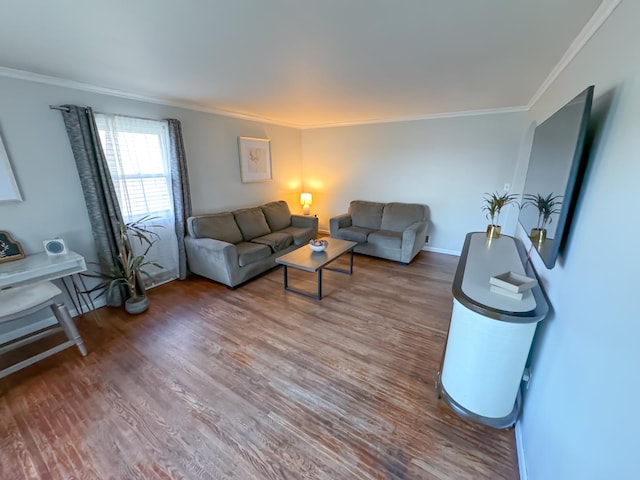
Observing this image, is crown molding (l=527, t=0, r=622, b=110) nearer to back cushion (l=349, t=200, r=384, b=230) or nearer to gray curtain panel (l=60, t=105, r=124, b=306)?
back cushion (l=349, t=200, r=384, b=230)

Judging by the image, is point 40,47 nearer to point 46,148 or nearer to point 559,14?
point 46,148

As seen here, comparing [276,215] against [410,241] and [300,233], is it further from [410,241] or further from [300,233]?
[410,241]

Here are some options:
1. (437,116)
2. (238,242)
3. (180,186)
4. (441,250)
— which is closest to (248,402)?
(238,242)

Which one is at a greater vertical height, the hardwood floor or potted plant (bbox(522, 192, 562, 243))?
potted plant (bbox(522, 192, 562, 243))

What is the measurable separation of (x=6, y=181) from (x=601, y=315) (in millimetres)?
3936

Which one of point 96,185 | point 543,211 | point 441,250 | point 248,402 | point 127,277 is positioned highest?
point 96,185

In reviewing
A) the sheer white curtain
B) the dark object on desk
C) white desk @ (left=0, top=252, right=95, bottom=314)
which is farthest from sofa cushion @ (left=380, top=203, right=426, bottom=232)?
the dark object on desk

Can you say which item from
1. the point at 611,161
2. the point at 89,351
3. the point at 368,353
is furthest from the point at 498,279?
the point at 89,351

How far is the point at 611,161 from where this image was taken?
3.16 ft

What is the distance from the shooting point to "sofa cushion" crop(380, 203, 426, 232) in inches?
169

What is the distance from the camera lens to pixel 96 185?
259cm

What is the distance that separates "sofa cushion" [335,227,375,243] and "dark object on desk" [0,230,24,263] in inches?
146

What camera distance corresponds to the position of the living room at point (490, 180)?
82 cm

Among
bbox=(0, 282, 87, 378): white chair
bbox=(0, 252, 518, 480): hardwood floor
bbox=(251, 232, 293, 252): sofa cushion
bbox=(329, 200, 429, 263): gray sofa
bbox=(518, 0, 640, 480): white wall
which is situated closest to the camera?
bbox=(518, 0, 640, 480): white wall
